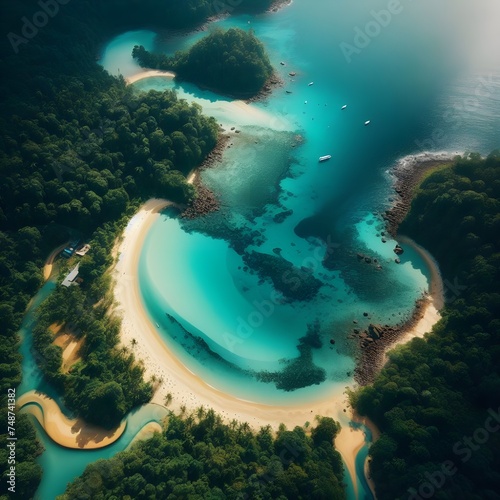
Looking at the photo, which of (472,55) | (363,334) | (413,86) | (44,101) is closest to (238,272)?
(363,334)

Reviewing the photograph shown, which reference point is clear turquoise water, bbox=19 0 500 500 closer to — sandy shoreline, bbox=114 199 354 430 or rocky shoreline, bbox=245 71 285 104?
sandy shoreline, bbox=114 199 354 430

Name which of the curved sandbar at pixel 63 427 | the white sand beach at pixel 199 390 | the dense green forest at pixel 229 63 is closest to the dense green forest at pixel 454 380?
the white sand beach at pixel 199 390

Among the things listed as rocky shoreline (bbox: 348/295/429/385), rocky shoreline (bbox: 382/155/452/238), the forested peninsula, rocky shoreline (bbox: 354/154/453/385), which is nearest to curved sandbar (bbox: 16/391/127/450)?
the forested peninsula

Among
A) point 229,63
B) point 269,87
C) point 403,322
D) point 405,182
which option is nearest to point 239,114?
point 269,87

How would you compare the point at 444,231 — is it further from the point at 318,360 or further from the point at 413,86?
the point at 413,86

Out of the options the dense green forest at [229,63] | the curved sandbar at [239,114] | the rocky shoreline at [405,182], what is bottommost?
the rocky shoreline at [405,182]

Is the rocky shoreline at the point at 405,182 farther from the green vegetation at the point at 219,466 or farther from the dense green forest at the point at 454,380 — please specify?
the green vegetation at the point at 219,466

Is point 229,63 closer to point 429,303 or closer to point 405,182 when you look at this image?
point 405,182
